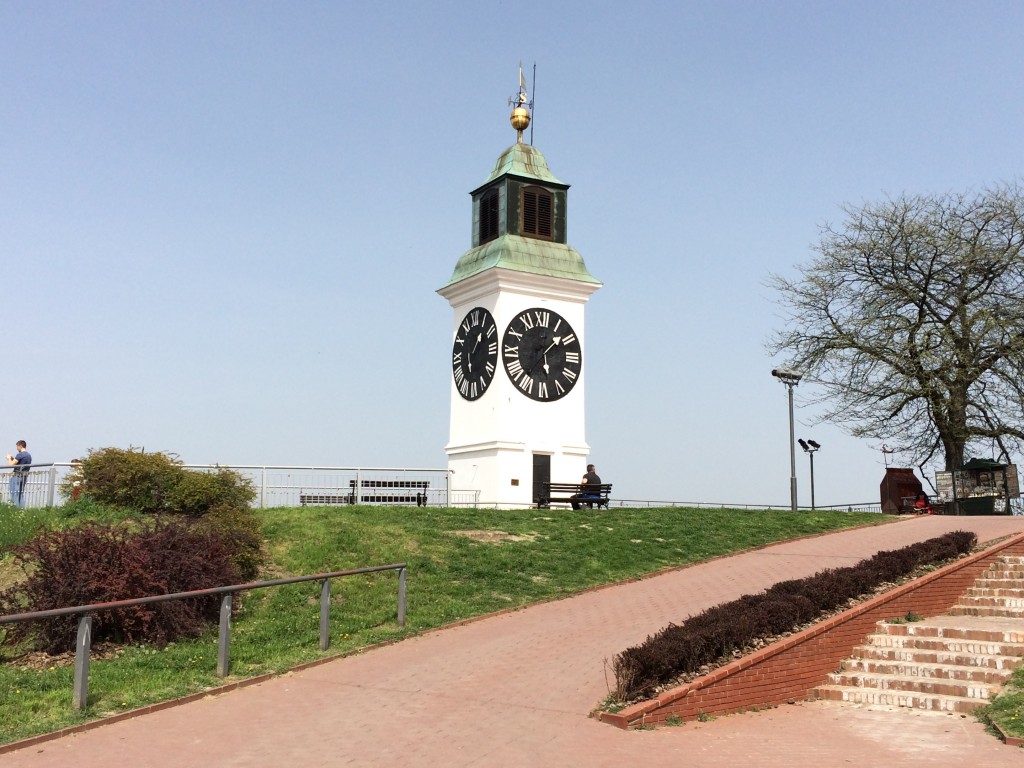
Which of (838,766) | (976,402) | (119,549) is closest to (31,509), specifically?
(119,549)

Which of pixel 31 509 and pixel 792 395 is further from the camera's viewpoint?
pixel 792 395

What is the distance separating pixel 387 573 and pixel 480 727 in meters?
7.40

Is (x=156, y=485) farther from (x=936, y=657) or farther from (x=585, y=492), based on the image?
(x=936, y=657)

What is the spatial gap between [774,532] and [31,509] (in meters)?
16.1

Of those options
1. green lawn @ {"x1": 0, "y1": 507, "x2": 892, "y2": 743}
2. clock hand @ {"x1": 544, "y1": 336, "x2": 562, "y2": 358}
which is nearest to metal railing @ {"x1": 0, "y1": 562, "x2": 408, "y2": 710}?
green lawn @ {"x1": 0, "y1": 507, "x2": 892, "y2": 743}

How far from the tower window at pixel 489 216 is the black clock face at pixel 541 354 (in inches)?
132

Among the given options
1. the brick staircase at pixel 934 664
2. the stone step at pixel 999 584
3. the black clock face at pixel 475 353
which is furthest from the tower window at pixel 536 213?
the brick staircase at pixel 934 664

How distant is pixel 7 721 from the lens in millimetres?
9750

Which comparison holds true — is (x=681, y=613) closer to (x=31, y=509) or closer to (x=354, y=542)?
(x=354, y=542)

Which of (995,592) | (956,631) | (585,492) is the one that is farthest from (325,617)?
(585,492)

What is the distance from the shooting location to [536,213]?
33.1 metres

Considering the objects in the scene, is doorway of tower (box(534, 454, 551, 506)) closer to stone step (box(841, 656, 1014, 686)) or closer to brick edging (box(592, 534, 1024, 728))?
brick edging (box(592, 534, 1024, 728))

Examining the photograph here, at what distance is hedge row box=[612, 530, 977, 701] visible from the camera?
10539 mm

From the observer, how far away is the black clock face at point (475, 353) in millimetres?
31250
